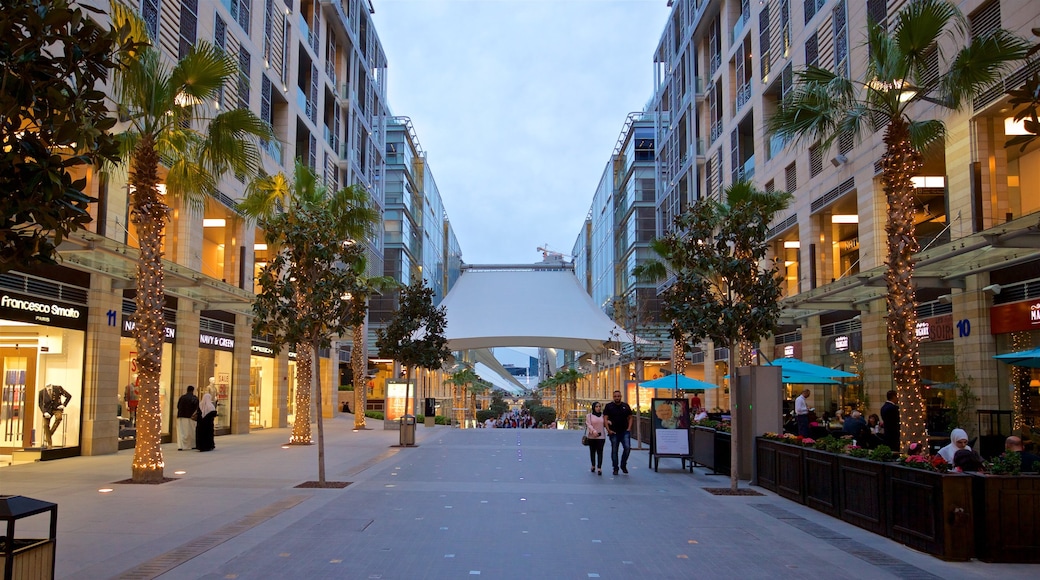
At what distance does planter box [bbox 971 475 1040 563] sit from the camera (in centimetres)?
813

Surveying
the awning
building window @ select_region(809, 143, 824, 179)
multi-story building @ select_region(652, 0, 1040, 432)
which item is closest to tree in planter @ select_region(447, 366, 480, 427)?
multi-story building @ select_region(652, 0, 1040, 432)

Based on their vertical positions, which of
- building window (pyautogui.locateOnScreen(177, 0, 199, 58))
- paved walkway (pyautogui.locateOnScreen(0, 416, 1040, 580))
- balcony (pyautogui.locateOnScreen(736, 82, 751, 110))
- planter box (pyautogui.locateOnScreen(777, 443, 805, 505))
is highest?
balcony (pyautogui.locateOnScreen(736, 82, 751, 110))

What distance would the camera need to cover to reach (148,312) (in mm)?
13914

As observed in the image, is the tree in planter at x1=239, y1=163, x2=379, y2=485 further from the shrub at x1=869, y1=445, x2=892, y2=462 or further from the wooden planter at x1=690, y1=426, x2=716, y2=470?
the shrub at x1=869, y1=445, x2=892, y2=462

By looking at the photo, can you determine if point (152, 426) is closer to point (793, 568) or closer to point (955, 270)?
point (793, 568)

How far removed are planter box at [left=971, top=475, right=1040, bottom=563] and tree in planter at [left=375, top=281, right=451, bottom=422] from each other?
72.8 feet

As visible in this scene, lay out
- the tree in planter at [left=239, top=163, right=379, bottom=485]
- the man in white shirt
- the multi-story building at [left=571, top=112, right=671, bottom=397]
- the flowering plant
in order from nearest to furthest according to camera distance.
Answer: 1. the flowering plant
2. the tree in planter at [left=239, top=163, right=379, bottom=485]
3. the man in white shirt
4. the multi-story building at [left=571, top=112, right=671, bottom=397]

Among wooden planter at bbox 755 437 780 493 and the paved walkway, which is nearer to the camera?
the paved walkway

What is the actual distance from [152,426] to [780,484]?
10.4 metres

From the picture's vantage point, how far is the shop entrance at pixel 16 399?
667 inches

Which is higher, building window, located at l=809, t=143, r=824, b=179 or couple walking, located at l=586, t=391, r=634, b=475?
building window, located at l=809, t=143, r=824, b=179

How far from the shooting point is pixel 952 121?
1855 cm

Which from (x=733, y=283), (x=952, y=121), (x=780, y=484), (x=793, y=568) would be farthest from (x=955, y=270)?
(x=793, y=568)

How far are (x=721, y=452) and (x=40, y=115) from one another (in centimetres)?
1500
